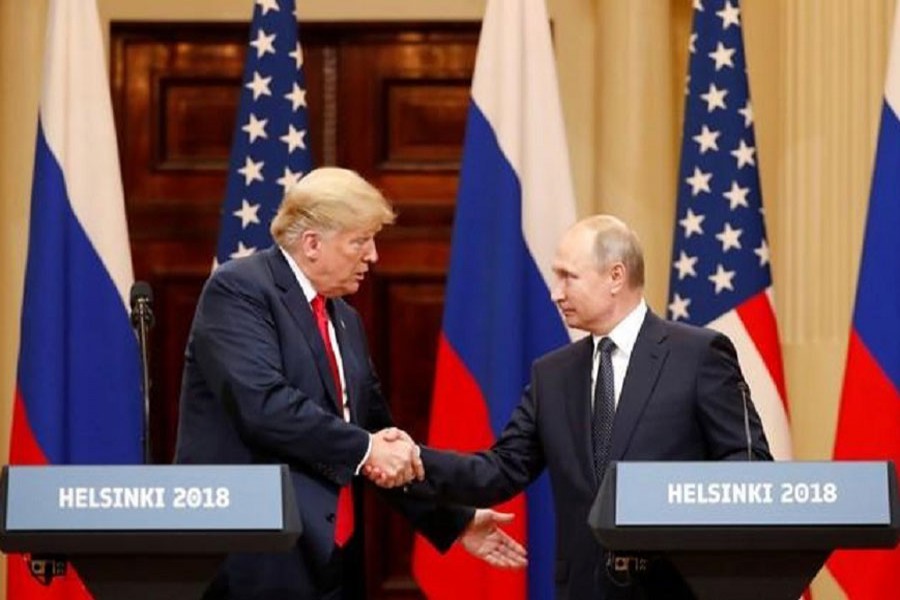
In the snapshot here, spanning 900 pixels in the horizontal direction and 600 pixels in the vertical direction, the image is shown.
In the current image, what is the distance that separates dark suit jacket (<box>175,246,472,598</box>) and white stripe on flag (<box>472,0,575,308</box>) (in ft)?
5.53

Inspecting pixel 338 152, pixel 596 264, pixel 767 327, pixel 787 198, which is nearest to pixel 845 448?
pixel 767 327

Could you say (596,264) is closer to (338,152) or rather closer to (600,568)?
(600,568)

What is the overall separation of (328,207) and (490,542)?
1.05 m

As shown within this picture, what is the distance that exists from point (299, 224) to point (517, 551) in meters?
1.09

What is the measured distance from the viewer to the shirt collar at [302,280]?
4605 millimetres

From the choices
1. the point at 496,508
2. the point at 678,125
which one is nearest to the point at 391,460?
the point at 496,508

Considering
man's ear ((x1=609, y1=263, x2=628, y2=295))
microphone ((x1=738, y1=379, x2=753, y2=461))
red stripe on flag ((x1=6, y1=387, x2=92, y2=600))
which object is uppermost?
man's ear ((x1=609, y1=263, x2=628, y2=295))

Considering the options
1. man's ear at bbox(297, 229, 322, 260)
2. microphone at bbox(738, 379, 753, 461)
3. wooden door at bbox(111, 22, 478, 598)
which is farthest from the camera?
wooden door at bbox(111, 22, 478, 598)

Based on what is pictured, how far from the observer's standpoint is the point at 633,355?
14.9ft

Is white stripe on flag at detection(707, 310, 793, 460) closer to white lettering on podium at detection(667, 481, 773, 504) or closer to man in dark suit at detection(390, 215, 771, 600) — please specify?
man in dark suit at detection(390, 215, 771, 600)

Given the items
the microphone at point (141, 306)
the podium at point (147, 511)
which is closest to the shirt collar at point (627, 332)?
the microphone at point (141, 306)

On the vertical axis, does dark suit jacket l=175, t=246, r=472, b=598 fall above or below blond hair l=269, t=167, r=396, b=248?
below

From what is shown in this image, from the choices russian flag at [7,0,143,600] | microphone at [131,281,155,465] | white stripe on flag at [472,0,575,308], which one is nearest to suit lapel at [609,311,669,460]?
microphone at [131,281,155,465]

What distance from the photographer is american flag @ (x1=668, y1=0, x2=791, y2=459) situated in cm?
612
